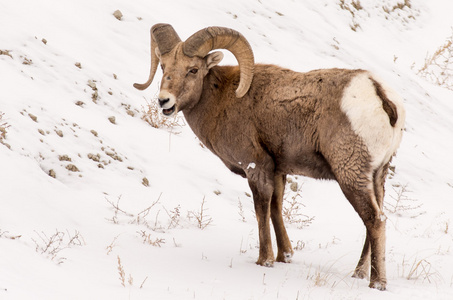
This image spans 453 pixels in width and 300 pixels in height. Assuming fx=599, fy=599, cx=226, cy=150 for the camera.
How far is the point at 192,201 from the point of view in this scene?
897 centimetres

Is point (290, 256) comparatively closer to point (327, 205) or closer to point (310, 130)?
point (310, 130)

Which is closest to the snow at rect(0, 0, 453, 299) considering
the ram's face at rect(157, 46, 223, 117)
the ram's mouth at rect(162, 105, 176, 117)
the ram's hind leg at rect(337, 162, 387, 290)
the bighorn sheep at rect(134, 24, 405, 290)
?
the ram's hind leg at rect(337, 162, 387, 290)

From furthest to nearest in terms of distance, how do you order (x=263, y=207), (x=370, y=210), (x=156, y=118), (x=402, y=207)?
1. (x=156, y=118)
2. (x=402, y=207)
3. (x=263, y=207)
4. (x=370, y=210)

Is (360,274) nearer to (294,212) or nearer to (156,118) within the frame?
(294,212)

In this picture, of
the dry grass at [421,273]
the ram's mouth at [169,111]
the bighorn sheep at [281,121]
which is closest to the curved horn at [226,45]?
the bighorn sheep at [281,121]

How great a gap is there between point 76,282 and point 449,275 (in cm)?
448

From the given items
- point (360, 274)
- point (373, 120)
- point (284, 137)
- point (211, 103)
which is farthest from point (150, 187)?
point (373, 120)

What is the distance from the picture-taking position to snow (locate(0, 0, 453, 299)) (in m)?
6.14

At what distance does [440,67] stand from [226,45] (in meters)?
13.1

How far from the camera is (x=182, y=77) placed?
289 inches

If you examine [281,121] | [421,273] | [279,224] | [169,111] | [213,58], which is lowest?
[279,224]

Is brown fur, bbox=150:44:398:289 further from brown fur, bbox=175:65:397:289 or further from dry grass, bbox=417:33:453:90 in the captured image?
dry grass, bbox=417:33:453:90

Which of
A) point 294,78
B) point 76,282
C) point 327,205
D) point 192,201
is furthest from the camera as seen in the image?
point 327,205

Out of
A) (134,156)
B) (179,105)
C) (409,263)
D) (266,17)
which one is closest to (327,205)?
(409,263)
